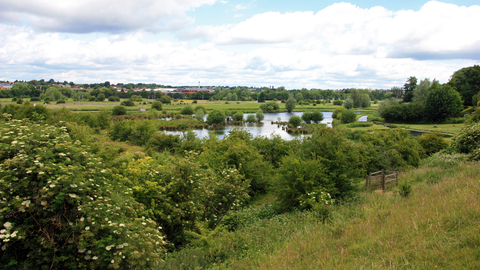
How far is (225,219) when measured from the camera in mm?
10180

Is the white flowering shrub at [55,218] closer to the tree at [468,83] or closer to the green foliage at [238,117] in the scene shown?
the green foliage at [238,117]

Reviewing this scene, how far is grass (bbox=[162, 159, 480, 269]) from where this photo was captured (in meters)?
4.43

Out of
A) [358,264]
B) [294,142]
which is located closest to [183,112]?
[294,142]

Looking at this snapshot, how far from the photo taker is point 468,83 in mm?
77625

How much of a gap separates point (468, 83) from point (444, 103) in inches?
693

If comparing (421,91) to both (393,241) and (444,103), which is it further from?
(393,241)

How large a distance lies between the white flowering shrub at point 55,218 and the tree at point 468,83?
311 feet

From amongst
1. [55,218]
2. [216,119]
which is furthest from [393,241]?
[216,119]

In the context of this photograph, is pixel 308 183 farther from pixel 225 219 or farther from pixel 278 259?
pixel 278 259

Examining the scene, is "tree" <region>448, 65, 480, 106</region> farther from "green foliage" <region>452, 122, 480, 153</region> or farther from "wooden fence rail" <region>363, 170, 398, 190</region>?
"wooden fence rail" <region>363, 170, 398, 190</region>

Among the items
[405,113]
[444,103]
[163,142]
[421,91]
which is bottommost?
[163,142]

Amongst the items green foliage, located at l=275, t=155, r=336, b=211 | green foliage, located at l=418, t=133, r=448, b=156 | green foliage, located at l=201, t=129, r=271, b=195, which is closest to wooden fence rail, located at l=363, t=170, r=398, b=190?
green foliage, located at l=275, t=155, r=336, b=211

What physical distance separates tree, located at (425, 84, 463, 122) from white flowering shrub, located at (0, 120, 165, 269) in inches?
3225

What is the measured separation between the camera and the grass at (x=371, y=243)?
174 inches
